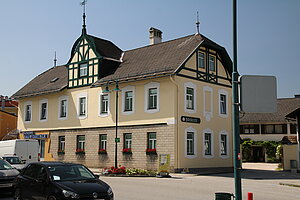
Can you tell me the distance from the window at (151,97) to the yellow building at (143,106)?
0.03 metres

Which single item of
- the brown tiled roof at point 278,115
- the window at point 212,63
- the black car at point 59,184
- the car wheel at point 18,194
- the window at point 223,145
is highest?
the window at point 212,63

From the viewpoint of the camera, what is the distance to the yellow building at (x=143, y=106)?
1105 inches

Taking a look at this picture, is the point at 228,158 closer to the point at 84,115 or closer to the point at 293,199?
the point at 84,115

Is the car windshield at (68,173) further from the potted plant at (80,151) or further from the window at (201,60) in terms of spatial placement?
the potted plant at (80,151)

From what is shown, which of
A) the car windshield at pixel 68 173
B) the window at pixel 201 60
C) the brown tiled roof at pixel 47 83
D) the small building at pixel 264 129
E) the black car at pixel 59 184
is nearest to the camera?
the black car at pixel 59 184

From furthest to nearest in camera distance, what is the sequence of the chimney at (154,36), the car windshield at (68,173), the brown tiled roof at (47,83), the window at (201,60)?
the brown tiled roof at (47,83), the chimney at (154,36), the window at (201,60), the car windshield at (68,173)

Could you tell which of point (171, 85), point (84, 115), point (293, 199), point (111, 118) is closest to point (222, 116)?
point (171, 85)

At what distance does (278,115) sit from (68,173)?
4393 centimetres

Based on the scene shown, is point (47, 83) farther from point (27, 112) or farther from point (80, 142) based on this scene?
point (80, 142)

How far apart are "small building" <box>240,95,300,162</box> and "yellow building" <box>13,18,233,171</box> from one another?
1981cm

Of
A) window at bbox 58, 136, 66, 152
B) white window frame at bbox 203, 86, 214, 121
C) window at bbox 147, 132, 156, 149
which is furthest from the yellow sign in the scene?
window at bbox 58, 136, 66, 152

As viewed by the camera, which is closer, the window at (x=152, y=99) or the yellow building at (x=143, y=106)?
the yellow building at (x=143, y=106)

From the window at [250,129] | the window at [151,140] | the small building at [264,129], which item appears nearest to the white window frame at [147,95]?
the window at [151,140]

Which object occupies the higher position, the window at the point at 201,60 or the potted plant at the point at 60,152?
the window at the point at 201,60
